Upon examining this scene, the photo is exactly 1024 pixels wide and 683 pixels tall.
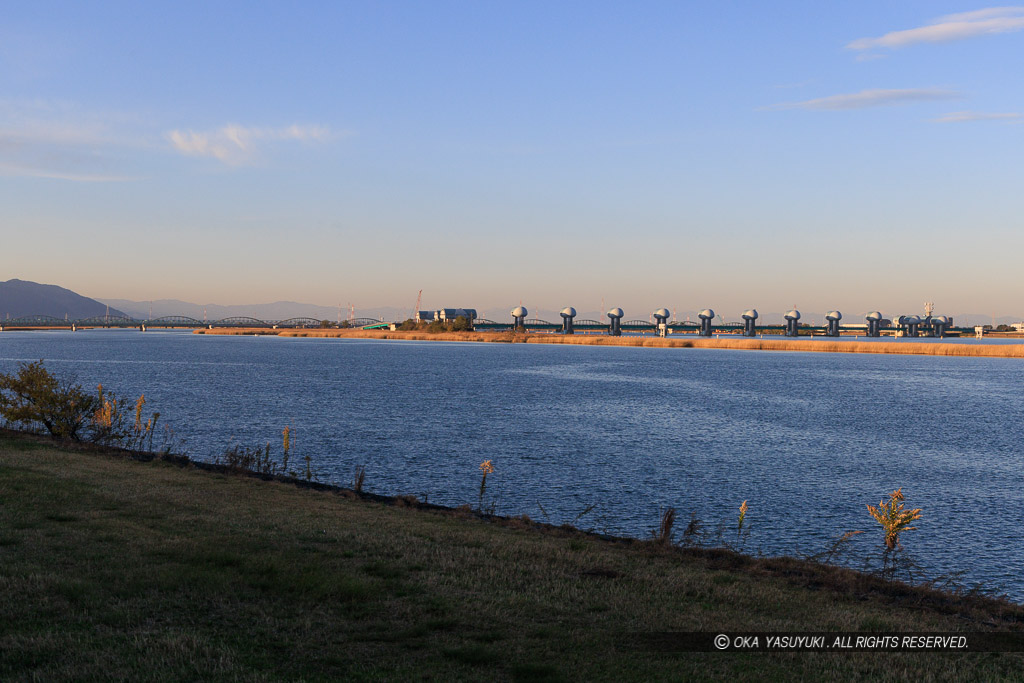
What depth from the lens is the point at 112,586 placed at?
1286cm

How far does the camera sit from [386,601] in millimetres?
12922

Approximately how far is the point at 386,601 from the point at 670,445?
32.2 meters

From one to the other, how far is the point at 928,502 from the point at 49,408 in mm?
39264

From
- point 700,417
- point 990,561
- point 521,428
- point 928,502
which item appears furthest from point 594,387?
point 990,561

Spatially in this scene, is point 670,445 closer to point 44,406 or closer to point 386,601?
point 386,601

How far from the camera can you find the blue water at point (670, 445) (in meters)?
26.1

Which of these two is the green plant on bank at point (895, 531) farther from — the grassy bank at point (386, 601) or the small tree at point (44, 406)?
the small tree at point (44, 406)

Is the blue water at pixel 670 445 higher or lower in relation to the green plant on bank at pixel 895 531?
lower

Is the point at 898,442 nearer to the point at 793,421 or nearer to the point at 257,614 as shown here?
the point at 793,421

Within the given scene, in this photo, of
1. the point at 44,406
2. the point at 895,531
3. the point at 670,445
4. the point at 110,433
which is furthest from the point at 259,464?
the point at 670,445

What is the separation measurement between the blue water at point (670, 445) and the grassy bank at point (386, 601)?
22.8 feet

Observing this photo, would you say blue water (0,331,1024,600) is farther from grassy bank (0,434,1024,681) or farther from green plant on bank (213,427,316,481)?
grassy bank (0,434,1024,681)

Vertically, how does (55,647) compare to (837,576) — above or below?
above

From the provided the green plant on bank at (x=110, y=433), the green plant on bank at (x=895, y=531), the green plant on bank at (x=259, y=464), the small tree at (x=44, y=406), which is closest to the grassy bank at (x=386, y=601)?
the green plant on bank at (x=895, y=531)
